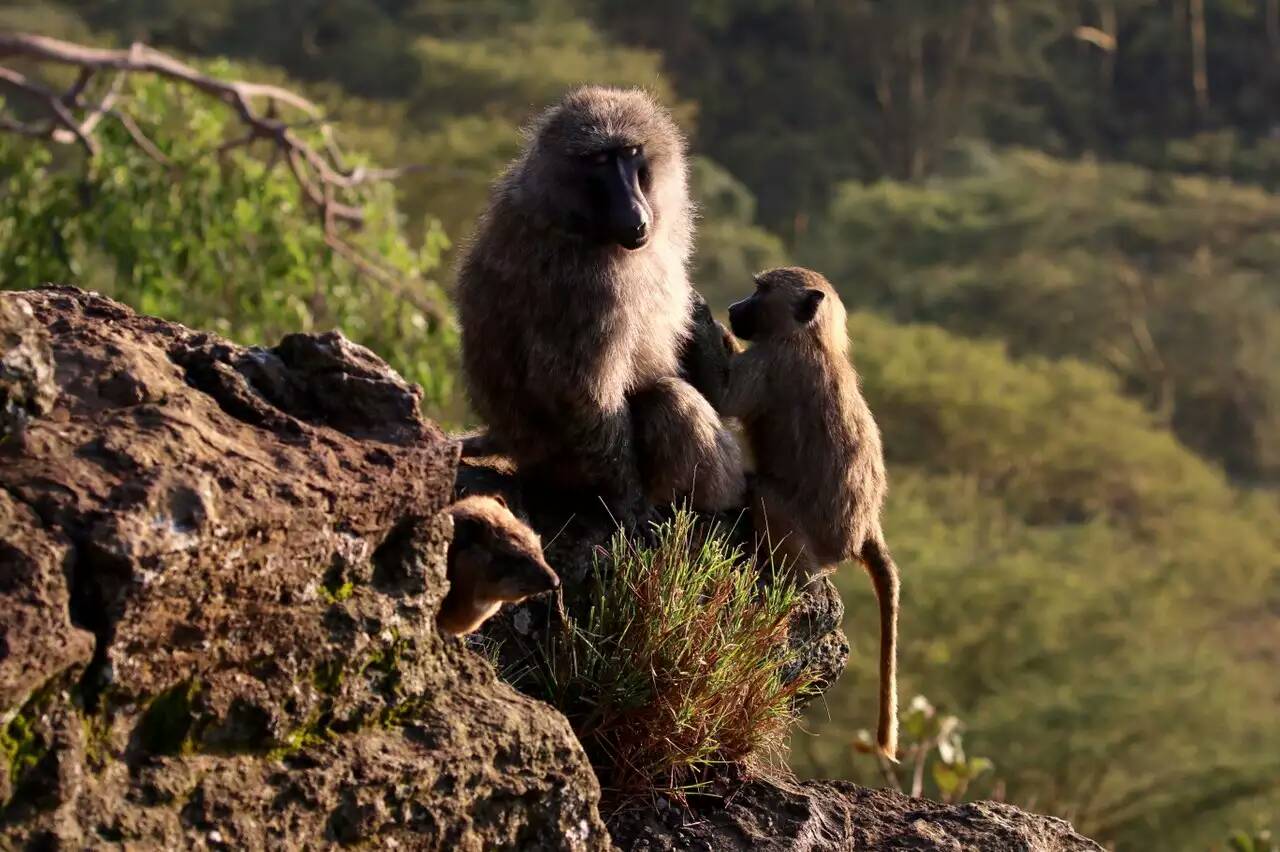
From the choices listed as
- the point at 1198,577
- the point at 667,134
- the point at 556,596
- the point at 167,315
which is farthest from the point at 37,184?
the point at 1198,577

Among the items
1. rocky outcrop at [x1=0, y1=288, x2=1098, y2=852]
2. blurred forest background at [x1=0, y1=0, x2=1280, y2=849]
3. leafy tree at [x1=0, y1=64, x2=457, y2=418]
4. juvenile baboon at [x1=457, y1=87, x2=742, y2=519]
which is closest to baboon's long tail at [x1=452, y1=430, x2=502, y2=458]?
juvenile baboon at [x1=457, y1=87, x2=742, y2=519]

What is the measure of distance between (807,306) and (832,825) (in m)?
1.34

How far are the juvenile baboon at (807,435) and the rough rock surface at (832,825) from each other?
0.52m

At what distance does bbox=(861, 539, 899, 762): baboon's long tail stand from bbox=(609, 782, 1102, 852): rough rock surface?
17.6 inches

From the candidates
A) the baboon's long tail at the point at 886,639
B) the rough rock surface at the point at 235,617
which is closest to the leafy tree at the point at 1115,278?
the baboon's long tail at the point at 886,639

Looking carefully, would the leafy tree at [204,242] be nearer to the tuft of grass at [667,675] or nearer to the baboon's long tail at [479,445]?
the baboon's long tail at [479,445]

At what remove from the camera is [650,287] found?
414cm

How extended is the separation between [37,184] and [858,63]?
28.2 meters

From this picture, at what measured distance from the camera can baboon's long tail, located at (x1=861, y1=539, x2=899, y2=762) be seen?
14.1ft

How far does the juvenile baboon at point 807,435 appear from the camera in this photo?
166 inches

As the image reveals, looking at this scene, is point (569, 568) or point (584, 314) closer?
point (569, 568)

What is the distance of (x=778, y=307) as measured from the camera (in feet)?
14.3

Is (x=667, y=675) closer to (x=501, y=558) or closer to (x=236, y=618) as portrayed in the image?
(x=501, y=558)

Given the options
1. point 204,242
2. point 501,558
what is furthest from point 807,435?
point 204,242
